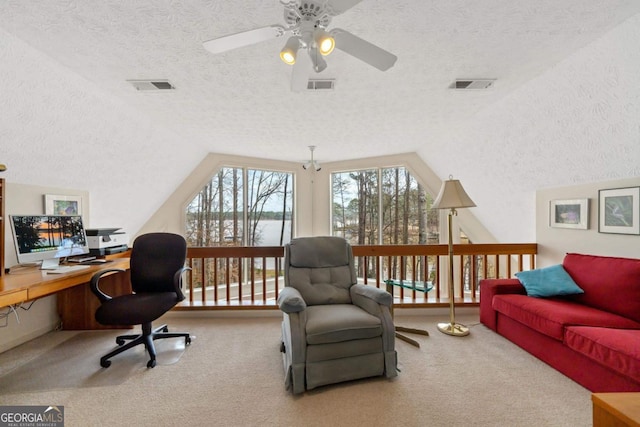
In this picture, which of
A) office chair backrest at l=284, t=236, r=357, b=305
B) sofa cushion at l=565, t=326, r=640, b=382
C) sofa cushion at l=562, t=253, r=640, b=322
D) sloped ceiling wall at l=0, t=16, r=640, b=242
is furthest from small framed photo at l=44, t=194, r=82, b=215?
sofa cushion at l=562, t=253, r=640, b=322

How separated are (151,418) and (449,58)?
132 inches

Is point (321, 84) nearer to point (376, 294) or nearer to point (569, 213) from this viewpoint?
point (376, 294)

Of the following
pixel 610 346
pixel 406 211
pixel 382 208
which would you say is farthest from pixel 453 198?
pixel 382 208

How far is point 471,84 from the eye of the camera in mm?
2592

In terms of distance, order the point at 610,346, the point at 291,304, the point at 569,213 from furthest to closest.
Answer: the point at 569,213
the point at 291,304
the point at 610,346

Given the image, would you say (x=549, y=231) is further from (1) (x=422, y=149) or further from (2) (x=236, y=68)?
(2) (x=236, y=68)

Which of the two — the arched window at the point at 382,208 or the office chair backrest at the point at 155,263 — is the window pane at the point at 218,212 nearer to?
the arched window at the point at 382,208

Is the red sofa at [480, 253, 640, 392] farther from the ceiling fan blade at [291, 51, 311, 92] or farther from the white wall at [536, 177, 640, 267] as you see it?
the ceiling fan blade at [291, 51, 311, 92]

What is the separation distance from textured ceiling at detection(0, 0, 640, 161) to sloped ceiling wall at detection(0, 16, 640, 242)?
15cm

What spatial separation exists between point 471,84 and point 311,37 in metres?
1.91

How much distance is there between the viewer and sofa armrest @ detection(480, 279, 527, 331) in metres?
2.79

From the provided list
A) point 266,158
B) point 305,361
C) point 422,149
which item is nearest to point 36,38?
point 305,361

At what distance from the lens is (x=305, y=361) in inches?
74.2

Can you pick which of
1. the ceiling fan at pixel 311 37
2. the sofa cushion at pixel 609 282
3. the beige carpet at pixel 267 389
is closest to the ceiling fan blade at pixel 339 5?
the ceiling fan at pixel 311 37
